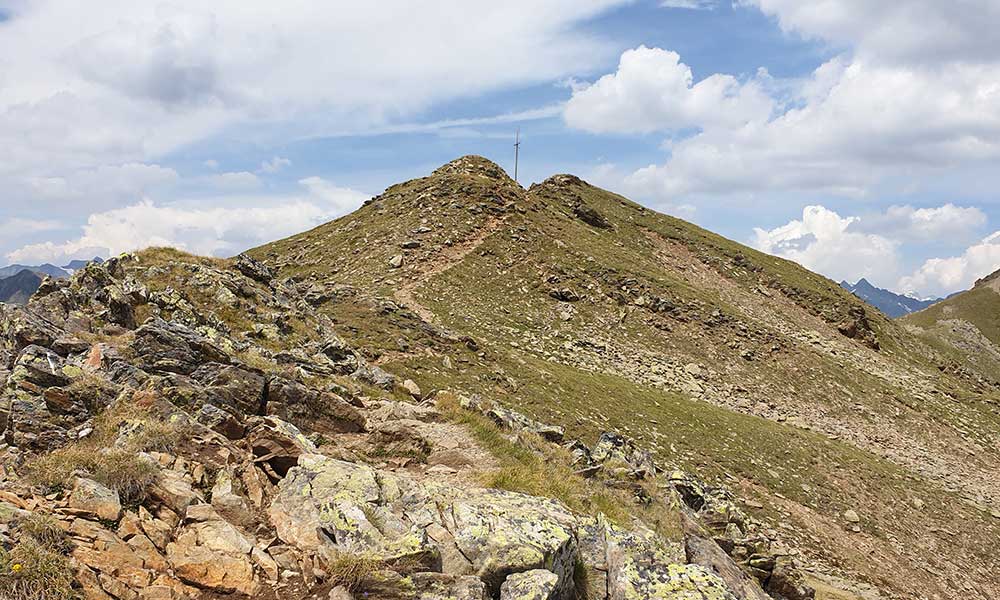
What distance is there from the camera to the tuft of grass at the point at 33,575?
632cm

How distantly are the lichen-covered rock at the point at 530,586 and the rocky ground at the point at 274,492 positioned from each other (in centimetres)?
3

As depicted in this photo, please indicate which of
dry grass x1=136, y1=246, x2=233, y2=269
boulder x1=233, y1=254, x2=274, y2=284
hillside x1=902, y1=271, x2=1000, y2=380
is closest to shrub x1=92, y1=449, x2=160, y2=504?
dry grass x1=136, y1=246, x2=233, y2=269

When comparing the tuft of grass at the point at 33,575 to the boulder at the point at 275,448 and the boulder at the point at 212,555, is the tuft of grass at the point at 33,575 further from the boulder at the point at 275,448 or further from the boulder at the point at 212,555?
the boulder at the point at 275,448

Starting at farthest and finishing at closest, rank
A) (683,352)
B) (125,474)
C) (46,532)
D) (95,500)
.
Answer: (683,352), (125,474), (95,500), (46,532)

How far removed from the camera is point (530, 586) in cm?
880

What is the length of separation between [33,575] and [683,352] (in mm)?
44843

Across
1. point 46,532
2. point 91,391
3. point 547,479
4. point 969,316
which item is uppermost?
point 91,391

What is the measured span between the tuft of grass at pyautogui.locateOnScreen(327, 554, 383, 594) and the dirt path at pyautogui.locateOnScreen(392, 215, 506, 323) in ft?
110

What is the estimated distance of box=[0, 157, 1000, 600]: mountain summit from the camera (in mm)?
8664

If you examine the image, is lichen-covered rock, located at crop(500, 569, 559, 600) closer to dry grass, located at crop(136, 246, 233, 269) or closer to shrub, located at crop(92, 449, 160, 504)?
shrub, located at crop(92, 449, 160, 504)

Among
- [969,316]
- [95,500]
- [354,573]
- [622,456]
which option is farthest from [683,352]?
[969,316]

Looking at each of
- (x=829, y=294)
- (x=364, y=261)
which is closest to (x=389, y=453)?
(x=364, y=261)

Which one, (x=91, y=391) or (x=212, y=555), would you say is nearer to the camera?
(x=212, y=555)

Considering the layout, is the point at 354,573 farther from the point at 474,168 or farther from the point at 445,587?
the point at 474,168
